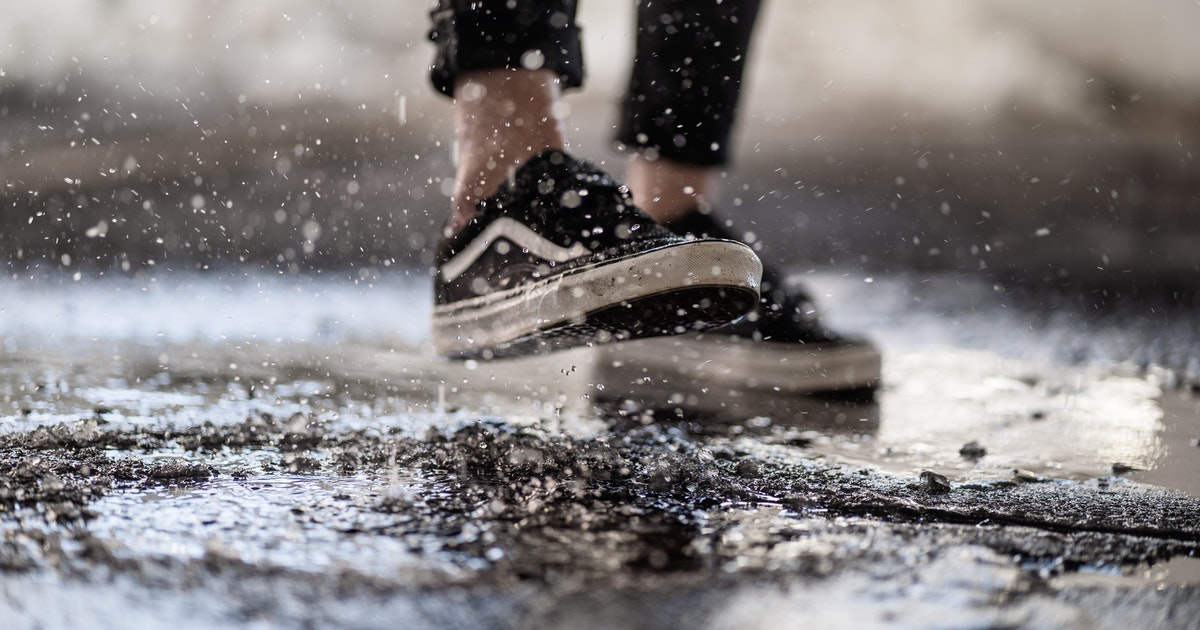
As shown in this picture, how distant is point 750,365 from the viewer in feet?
4.90

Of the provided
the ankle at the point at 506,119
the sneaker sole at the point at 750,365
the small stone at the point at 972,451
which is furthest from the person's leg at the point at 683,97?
the small stone at the point at 972,451

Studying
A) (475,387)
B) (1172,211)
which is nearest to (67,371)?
(475,387)

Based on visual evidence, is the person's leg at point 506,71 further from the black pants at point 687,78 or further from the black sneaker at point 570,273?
the black pants at point 687,78

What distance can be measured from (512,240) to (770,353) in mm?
546

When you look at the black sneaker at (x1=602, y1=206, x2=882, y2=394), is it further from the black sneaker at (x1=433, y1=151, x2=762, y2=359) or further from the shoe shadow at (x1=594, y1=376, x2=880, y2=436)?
the black sneaker at (x1=433, y1=151, x2=762, y2=359)

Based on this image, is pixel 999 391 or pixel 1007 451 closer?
pixel 1007 451

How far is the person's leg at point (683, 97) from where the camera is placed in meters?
1.45

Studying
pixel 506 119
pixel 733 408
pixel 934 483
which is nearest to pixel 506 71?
pixel 506 119

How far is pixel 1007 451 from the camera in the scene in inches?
41.5

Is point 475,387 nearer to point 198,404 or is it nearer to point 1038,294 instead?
point 198,404

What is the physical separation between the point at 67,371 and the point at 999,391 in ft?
4.50

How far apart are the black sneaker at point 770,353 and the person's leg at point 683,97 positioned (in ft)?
0.25

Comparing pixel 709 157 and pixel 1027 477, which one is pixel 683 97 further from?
pixel 1027 477

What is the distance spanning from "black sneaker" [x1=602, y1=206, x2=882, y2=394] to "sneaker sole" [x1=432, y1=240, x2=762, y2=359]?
400 mm
